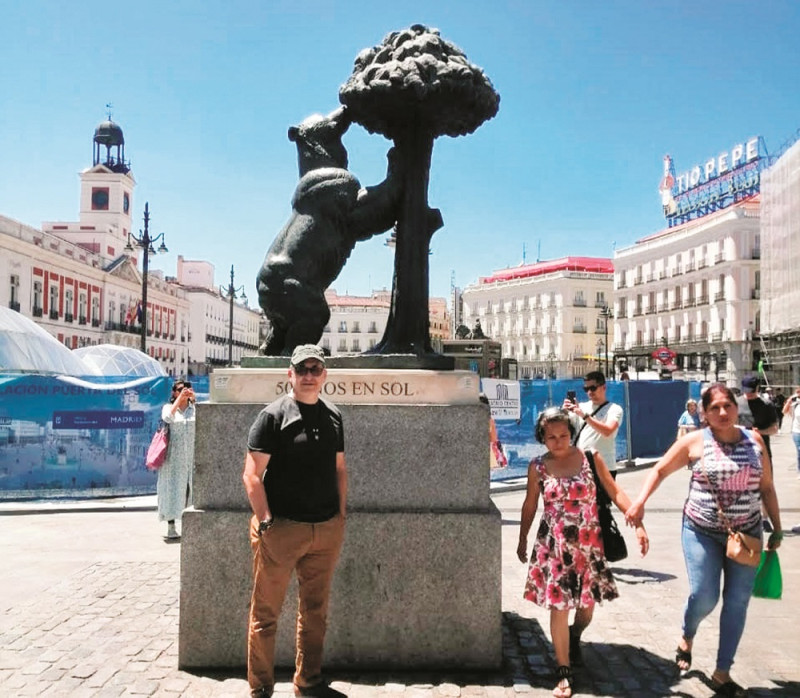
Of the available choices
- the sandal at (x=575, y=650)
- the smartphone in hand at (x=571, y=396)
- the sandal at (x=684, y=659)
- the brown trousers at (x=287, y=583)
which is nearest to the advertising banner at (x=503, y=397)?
the smartphone in hand at (x=571, y=396)

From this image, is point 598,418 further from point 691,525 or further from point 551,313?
point 551,313

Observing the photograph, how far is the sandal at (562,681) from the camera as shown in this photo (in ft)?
11.8

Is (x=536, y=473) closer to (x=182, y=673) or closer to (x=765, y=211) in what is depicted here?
(x=182, y=673)

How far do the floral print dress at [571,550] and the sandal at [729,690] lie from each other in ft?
2.21

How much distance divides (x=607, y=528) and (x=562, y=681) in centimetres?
93

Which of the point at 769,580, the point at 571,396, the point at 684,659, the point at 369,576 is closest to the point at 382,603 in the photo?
the point at 369,576

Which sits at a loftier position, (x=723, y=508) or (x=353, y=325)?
(x=353, y=325)

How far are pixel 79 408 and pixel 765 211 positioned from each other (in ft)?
107

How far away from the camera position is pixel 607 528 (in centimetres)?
419

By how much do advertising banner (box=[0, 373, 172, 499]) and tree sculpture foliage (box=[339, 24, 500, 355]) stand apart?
782 centimetres

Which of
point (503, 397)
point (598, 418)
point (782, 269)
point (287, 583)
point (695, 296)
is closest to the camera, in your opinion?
point (287, 583)

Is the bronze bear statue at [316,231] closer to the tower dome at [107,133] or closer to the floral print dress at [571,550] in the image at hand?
the floral print dress at [571,550]

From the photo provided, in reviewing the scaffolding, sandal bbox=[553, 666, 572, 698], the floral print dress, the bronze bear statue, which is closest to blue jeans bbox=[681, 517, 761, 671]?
the floral print dress

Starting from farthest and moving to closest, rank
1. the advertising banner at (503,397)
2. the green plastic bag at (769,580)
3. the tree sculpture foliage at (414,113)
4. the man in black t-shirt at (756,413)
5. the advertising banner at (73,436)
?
the advertising banner at (503,397) → the advertising banner at (73,436) → the man in black t-shirt at (756,413) → the tree sculpture foliage at (414,113) → the green plastic bag at (769,580)
